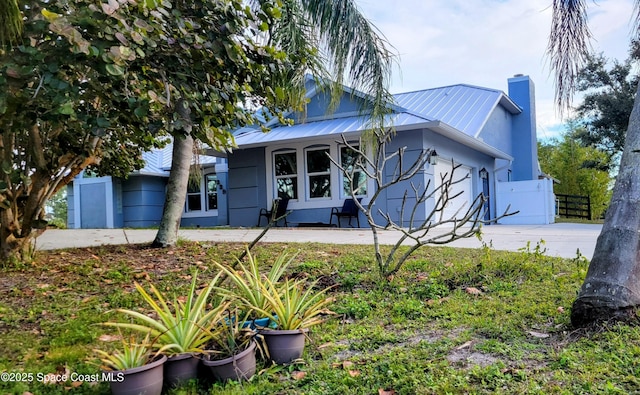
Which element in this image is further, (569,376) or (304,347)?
(304,347)

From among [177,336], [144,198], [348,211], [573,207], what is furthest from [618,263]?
[573,207]

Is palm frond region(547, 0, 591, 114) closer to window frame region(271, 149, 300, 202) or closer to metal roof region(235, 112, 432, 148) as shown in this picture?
metal roof region(235, 112, 432, 148)

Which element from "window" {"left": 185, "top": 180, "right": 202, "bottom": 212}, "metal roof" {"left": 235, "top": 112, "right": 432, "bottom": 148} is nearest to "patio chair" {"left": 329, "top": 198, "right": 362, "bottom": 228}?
"metal roof" {"left": 235, "top": 112, "right": 432, "bottom": 148}

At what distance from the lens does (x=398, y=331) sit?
3.21 m

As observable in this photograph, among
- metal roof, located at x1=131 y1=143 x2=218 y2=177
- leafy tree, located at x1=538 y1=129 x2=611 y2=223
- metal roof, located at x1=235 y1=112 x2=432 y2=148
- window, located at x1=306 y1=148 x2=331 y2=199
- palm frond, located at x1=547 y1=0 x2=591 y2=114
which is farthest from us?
leafy tree, located at x1=538 y1=129 x2=611 y2=223

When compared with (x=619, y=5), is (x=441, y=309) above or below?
below

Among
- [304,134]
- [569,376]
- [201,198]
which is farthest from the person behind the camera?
[201,198]

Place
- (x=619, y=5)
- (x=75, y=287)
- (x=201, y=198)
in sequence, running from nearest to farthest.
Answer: (x=619, y=5), (x=75, y=287), (x=201, y=198)

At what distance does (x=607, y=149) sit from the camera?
19281 millimetres

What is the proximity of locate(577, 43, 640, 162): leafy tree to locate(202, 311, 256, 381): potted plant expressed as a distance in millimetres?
18464

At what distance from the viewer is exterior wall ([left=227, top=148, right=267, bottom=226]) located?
44.2 ft

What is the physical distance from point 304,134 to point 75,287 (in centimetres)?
816

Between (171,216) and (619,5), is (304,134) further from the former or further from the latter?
(619,5)

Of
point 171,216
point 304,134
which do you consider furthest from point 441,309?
point 304,134
